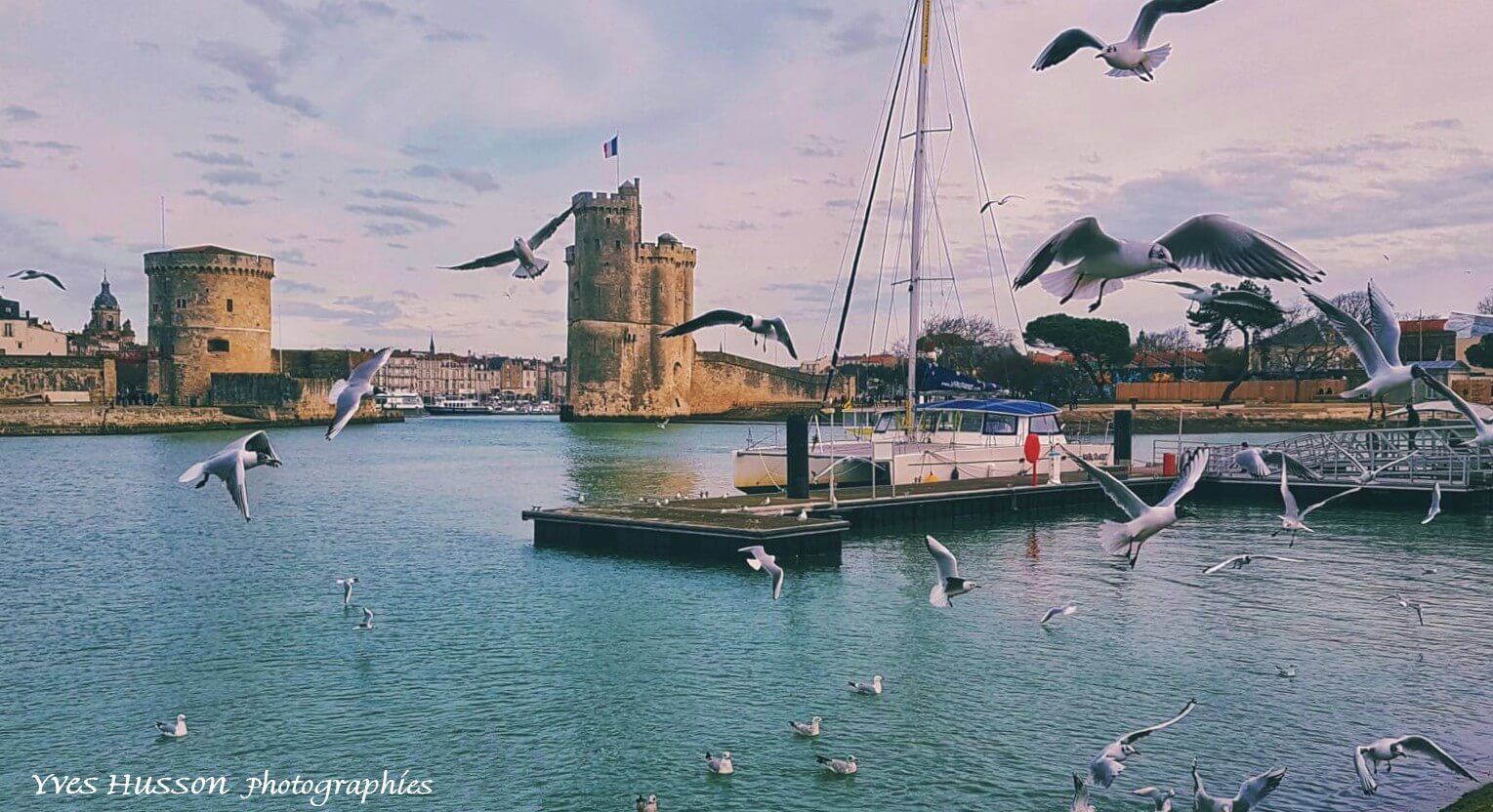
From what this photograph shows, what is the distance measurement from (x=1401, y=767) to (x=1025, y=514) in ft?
52.9

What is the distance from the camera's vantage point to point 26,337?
287 ft

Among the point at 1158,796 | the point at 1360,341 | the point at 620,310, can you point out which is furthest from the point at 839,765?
the point at 620,310

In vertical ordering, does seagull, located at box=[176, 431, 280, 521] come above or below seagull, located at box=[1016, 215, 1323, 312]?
below

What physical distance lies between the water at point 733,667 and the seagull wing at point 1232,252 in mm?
4714

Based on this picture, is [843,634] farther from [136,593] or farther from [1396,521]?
[1396,521]

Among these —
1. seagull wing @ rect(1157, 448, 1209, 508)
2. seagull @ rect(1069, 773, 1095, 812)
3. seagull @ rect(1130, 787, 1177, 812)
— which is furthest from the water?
seagull wing @ rect(1157, 448, 1209, 508)

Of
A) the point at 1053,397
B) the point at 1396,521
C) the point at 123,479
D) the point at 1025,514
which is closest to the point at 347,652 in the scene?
the point at 1025,514

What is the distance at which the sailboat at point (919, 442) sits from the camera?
25547mm

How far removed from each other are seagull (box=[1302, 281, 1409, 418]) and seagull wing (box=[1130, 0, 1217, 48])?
1.75 metres

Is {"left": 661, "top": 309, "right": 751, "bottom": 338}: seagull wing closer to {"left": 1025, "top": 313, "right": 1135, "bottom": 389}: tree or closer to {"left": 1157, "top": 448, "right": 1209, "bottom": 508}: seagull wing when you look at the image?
{"left": 1157, "top": 448, "right": 1209, "bottom": 508}: seagull wing

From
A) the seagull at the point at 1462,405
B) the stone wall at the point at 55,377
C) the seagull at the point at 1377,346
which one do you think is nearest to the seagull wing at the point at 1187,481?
the seagull at the point at 1377,346

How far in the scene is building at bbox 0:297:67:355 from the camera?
8562cm

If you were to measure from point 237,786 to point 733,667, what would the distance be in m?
5.08

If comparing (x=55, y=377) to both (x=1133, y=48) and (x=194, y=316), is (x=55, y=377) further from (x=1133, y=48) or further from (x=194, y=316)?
(x=1133, y=48)
